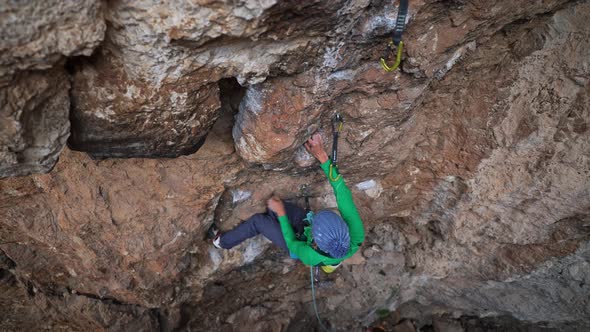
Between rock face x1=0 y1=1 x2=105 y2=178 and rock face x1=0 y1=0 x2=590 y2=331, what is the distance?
0.6 inches

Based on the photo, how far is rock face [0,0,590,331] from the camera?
6.46 ft

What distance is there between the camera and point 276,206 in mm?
3529

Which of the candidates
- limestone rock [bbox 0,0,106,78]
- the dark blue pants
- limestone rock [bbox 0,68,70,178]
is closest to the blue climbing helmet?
the dark blue pants

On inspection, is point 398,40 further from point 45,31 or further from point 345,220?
point 45,31

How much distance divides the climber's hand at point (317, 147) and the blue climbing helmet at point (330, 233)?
439 mm

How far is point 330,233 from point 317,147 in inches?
26.4

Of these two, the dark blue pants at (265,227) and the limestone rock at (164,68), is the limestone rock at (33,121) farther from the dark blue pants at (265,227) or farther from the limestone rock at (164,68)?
the dark blue pants at (265,227)

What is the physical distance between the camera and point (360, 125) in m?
2.93

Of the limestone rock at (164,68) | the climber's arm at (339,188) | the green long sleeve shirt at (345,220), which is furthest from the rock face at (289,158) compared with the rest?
the green long sleeve shirt at (345,220)

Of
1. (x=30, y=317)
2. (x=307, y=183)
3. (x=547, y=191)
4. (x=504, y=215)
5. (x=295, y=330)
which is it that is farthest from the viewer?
(x=295, y=330)

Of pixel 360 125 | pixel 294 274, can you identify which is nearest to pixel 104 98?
pixel 360 125

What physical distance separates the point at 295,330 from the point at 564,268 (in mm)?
3259

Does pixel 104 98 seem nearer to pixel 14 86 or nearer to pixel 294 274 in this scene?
pixel 14 86

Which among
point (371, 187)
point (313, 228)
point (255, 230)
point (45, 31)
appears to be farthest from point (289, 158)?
point (45, 31)
